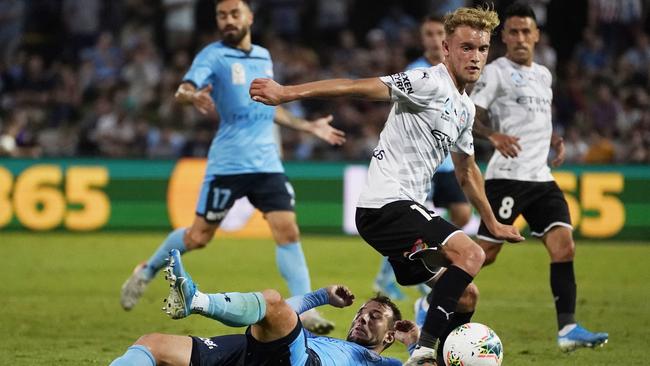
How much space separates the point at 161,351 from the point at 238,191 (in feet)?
13.5

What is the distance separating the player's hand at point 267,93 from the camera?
6.43 metres

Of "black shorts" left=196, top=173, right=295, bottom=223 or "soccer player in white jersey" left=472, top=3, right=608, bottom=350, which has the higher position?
"soccer player in white jersey" left=472, top=3, right=608, bottom=350

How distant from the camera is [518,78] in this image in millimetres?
9195

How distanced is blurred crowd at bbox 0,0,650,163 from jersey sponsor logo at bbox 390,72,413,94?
1132 cm

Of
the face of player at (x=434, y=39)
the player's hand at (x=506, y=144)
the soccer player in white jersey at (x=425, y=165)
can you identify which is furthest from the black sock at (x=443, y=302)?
the face of player at (x=434, y=39)

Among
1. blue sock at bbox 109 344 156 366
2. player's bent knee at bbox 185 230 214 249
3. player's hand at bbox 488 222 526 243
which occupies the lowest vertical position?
player's bent knee at bbox 185 230 214 249

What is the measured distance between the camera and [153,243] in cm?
1680

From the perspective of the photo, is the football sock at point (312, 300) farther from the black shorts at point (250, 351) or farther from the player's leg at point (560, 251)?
the player's leg at point (560, 251)

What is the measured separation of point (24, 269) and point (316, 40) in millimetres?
11310

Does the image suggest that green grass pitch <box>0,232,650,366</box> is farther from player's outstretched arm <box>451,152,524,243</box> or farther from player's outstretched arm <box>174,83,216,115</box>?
player's outstretched arm <box>174,83,216,115</box>

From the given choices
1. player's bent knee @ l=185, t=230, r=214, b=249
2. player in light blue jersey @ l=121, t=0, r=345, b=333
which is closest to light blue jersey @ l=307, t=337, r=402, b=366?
player in light blue jersey @ l=121, t=0, r=345, b=333

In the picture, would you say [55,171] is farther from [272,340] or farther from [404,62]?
[272,340]

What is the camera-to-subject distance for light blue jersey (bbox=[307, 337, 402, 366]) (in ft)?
21.3

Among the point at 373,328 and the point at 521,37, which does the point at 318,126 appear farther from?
the point at 373,328
